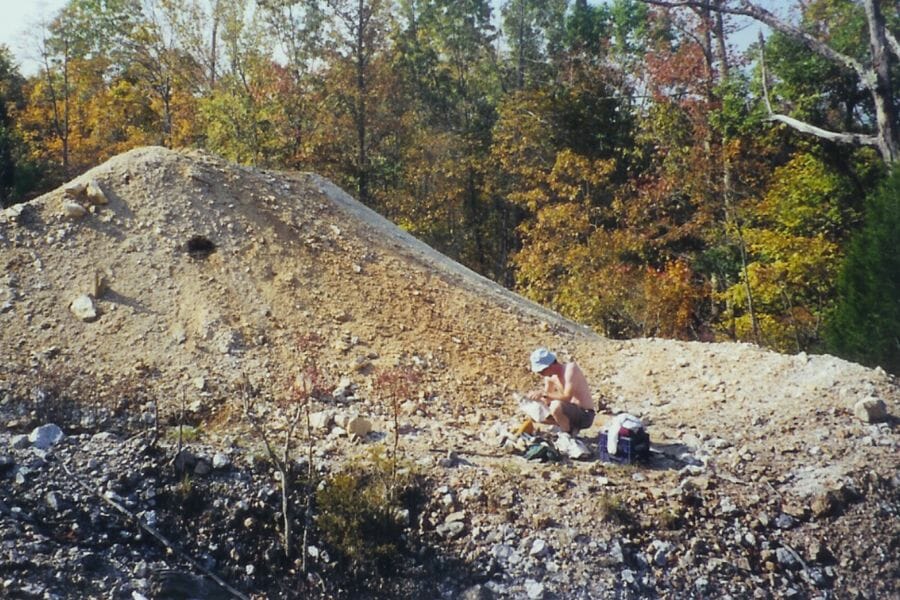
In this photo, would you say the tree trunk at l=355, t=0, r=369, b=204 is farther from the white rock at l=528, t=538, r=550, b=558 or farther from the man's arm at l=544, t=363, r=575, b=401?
the white rock at l=528, t=538, r=550, b=558

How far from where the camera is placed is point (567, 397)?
6.88m

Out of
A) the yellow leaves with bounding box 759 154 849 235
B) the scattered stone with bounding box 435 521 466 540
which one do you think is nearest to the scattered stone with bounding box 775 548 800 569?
the scattered stone with bounding box 435 521 466 540

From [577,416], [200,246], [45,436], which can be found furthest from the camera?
[200,246]

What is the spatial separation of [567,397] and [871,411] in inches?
100

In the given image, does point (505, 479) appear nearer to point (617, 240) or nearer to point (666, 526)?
point (666, 526)

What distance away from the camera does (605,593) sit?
5305 mm

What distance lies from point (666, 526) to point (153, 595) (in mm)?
3293

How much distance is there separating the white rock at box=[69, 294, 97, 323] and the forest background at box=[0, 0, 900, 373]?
814cm

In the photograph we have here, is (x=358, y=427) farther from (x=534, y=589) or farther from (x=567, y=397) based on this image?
(x=534, y=589)

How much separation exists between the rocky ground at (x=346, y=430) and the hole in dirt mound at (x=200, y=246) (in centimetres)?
2

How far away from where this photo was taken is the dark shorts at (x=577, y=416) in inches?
270

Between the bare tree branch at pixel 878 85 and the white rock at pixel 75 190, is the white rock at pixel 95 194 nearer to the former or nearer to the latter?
the white rock at pixel 75 190

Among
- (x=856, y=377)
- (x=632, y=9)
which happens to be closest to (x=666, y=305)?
(x=856, y=377)

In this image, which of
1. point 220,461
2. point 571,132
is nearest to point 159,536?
point 220,461
